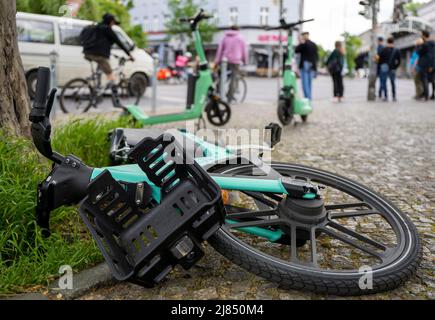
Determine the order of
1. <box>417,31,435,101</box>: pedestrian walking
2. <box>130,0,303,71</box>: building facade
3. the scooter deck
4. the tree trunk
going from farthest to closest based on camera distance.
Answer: <box>130,0,303,71</box>: building facade
<box>417,31,435,101</box>: pedestrian walking
the scooter deck
the tree trunk

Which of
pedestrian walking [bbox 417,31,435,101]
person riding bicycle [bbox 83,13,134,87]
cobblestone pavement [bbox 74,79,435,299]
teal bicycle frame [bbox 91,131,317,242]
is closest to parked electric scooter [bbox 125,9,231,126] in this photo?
cobblestone pavement [bbox 74,79,435,299]

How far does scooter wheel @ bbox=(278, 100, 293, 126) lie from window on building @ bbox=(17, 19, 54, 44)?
6.85 m

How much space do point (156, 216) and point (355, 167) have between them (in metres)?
3.27

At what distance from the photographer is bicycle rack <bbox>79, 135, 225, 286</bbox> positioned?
2010 millimetres

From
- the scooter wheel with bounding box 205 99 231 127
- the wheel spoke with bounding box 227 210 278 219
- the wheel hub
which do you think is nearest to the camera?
the wheel hub

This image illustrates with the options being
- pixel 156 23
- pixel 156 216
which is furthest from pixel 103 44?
pixel 156 23

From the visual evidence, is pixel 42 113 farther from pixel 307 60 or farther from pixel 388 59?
pixel 388 59

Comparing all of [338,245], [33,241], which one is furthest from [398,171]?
[33,241]

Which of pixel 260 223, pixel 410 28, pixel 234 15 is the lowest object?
pixel 260 223

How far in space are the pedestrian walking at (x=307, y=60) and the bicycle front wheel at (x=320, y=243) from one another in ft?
26.5

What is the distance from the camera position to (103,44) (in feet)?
28.8

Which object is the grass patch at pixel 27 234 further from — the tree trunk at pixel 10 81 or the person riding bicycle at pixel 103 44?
the person riding bicycle at pixel 103 44

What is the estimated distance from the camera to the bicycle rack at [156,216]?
6.59 ft

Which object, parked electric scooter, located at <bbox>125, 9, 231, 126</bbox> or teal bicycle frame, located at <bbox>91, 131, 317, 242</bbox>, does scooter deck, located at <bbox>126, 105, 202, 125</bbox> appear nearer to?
parked electric scooter, located at <bbox>125, 9, 231, 126</bbox>
